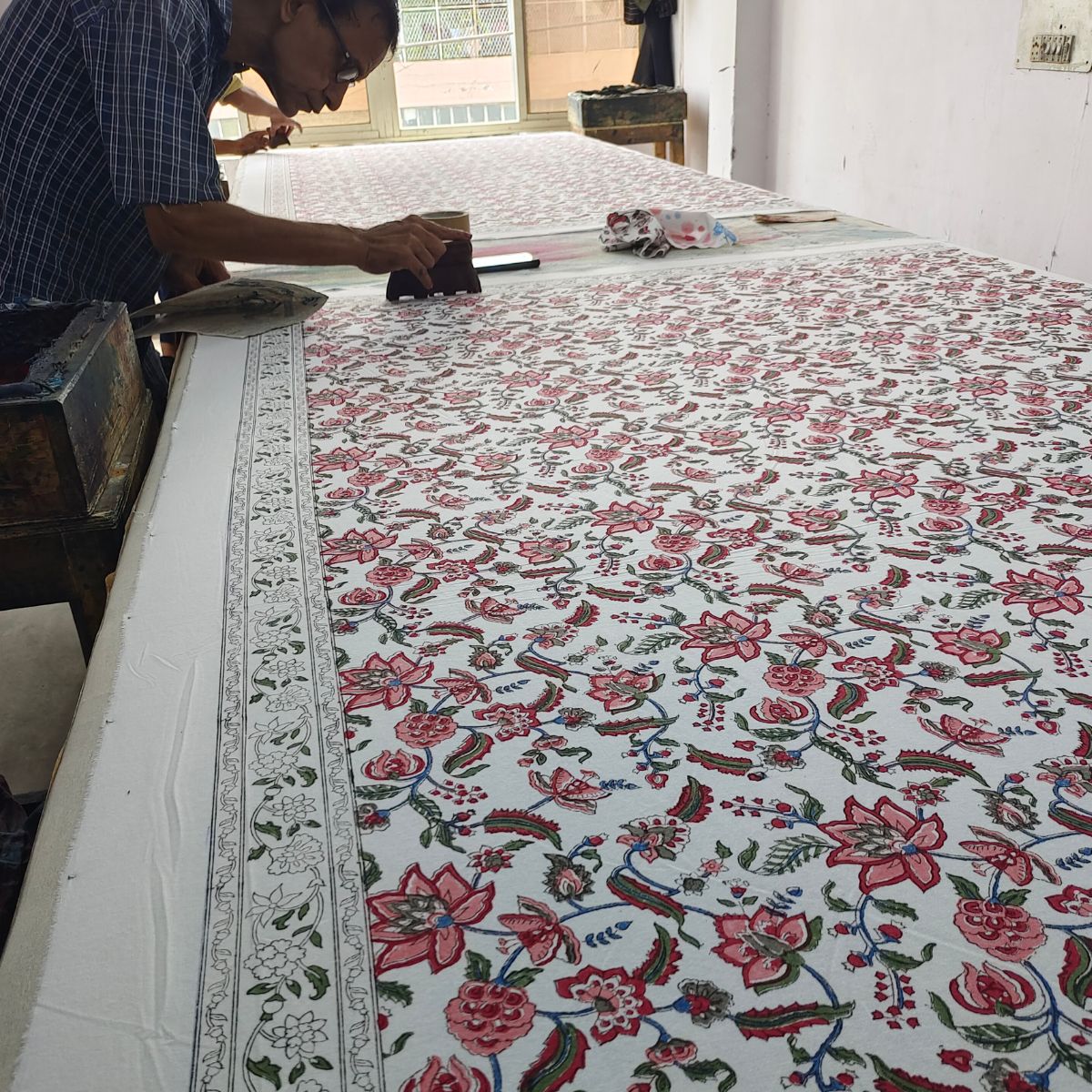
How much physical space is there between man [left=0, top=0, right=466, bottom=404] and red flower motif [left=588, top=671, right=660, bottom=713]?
1.32 metres

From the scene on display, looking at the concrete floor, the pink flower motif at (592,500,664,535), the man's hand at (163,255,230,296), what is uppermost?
the man's hand at (163,255,230,296)

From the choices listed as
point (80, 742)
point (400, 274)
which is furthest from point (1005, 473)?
point (400, 274)

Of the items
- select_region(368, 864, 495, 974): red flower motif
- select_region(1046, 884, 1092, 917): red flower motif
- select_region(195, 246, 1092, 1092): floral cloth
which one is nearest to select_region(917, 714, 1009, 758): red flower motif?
select_region(195, 246, 1092, 1092): floral cloth

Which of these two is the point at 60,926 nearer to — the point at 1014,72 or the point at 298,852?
the point at 298,852

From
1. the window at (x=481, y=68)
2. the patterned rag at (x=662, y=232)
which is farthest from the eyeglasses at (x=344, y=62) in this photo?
the window at (x=481, y=68)

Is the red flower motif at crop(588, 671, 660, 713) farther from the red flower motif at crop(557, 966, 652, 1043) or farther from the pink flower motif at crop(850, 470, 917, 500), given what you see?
the pink flower motif at crop(850, 470, 917, 500)

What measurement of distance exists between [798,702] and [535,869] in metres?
0.27

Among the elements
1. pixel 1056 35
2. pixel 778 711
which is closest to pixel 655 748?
pixel 778 711

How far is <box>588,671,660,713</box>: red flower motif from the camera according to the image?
0.83m

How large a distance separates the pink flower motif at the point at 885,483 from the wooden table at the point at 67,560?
91 cm

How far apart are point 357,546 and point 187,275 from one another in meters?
1.54

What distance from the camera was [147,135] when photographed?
5.60 ft

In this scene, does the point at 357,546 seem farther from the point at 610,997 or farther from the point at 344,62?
the point at 344,62

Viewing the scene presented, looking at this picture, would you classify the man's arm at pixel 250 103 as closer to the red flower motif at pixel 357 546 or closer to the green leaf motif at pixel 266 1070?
the red flower motif at pixel 357 546
